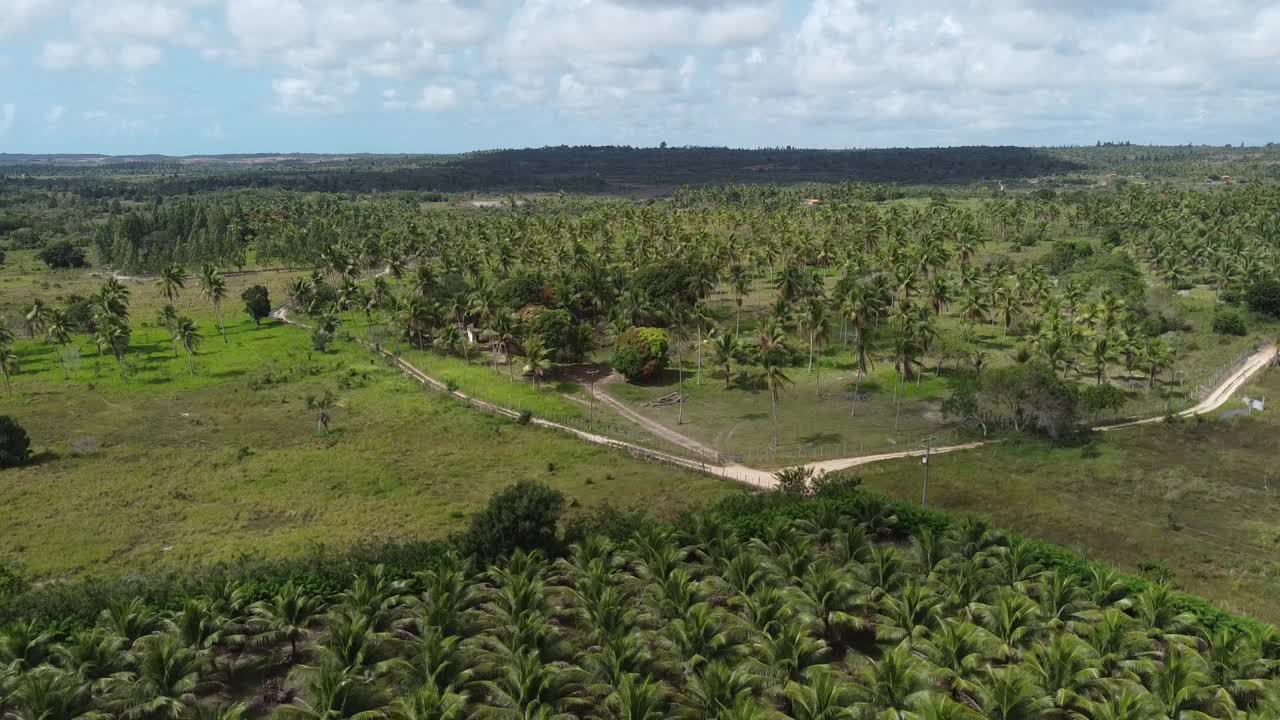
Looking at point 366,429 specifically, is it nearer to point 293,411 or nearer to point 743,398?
point 293,411

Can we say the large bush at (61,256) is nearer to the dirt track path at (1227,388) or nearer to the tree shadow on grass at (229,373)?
the tree shadow on grass at (229,373)

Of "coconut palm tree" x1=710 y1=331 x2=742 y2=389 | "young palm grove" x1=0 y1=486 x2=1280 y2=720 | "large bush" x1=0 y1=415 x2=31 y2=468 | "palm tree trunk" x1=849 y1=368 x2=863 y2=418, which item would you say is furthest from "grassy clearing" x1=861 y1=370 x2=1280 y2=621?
"large bush" x1=0 y1=415 x2=31 y2=468

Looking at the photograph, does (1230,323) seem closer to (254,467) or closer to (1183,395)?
(1183,395)

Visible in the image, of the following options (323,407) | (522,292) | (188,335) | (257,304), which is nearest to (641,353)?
(522,292)

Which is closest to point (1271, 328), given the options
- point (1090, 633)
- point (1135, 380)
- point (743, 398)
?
point (1135, 380)

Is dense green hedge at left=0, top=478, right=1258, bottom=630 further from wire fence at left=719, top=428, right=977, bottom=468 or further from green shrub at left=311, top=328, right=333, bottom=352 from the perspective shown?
green shrub at left=311, top=328, right=333, bottom=352

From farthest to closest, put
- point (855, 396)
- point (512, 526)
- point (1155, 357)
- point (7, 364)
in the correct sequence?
point (7, 364)
point (855, 396)
point (1155, 357)
point (512, 526)
